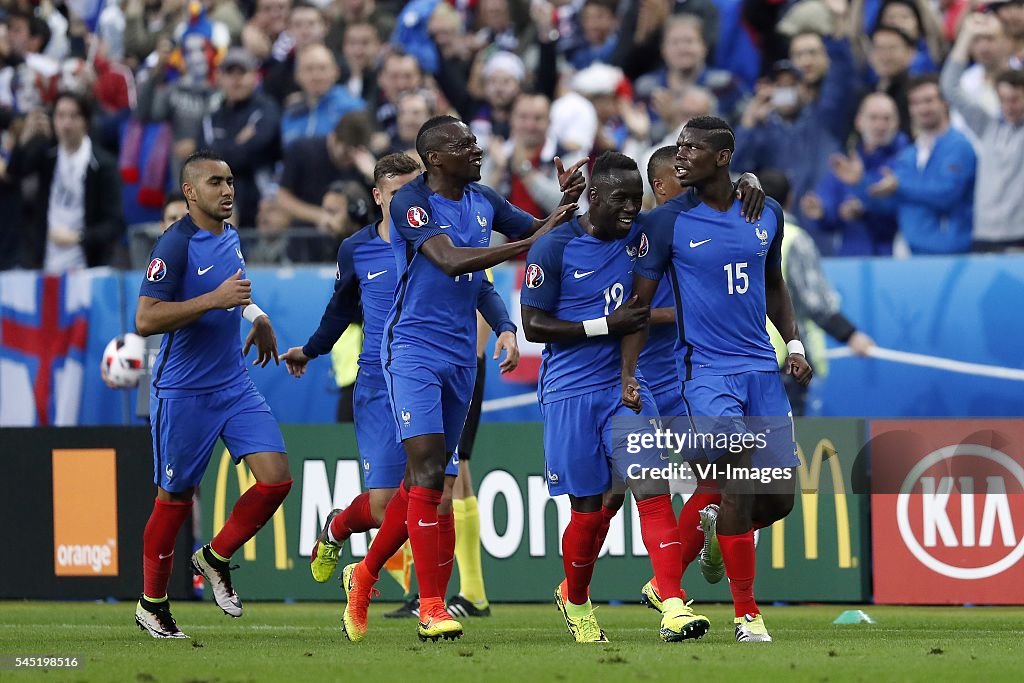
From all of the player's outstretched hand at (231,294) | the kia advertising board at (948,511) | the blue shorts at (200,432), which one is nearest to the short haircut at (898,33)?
the kia advertising board at (948,511)

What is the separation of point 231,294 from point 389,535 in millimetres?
1497

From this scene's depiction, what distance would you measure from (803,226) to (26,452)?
6413mm

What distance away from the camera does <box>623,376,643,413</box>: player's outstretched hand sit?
26.3 feet

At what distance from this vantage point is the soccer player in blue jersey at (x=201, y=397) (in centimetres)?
909

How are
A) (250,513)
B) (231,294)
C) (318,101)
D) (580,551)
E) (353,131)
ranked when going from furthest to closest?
(318,101)
(353,131)
(250,513)
(231,294)
(580,551)

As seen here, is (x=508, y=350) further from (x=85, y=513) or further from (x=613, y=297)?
(x=85, y=513)

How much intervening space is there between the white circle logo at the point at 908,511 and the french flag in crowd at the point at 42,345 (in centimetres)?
695

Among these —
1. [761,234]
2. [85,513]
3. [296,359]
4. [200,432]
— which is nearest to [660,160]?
[761,234]

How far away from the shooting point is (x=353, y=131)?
1453cm

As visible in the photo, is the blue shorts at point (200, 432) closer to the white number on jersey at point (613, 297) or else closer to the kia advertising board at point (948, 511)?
the white number on jersey at point (613, 297)

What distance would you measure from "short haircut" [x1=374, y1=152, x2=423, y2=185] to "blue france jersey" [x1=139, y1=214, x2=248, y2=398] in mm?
955

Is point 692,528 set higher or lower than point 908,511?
higher

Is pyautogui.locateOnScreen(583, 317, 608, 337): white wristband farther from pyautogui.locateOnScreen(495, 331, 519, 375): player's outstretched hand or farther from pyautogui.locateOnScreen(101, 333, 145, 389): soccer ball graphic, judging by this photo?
pyautogui.locateOnScreen(101, 333, 145, 389): soccer ball graphic

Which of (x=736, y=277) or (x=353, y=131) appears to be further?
(x=353, y=131)
